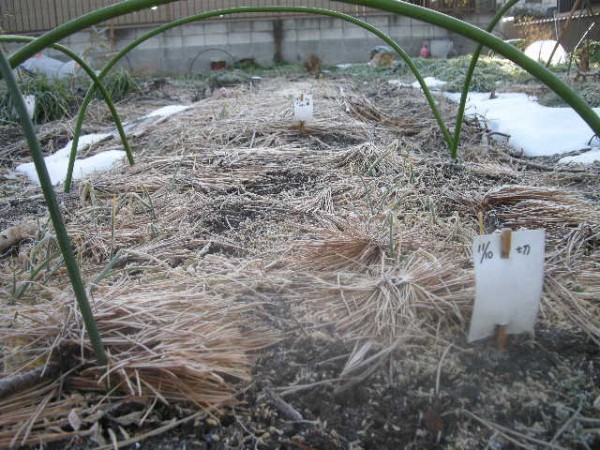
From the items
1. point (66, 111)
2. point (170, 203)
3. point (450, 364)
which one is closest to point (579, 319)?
point (450, 364)

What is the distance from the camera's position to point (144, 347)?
848mm

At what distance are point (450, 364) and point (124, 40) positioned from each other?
807 centimetres

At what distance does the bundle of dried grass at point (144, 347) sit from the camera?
798 millimetres

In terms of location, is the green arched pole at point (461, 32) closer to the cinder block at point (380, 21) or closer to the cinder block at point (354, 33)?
the cinder block at point (354, 33)

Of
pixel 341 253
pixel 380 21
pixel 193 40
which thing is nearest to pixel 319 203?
pixel 341 253

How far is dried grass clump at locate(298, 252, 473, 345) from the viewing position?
0.95 m

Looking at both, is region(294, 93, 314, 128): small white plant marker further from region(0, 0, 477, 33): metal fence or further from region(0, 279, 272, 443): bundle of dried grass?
region(0, 0, 477, 33): metal fence

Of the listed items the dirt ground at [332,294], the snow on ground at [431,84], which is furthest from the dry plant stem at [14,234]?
the snow on ground at [431,84]

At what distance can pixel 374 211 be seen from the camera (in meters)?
1.55

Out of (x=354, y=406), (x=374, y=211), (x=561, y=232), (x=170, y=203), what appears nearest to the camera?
(x=354, y=406)

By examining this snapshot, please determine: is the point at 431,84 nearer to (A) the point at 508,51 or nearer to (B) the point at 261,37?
(B) the point at 261,37

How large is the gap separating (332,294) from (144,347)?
408 mm

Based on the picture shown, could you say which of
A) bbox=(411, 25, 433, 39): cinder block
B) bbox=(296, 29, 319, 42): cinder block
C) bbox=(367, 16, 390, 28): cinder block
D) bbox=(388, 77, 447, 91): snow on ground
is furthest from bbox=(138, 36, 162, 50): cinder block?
bbox=(388, 77, 447, 91): snow on ground

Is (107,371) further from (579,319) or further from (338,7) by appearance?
(338,7)
